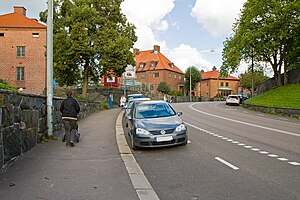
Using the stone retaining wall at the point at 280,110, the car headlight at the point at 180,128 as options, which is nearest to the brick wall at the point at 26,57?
the stone retaining wall at the point at 280,110

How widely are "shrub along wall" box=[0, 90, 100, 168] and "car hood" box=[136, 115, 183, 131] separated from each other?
117 inches

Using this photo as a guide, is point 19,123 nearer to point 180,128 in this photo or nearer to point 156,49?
point 180,128

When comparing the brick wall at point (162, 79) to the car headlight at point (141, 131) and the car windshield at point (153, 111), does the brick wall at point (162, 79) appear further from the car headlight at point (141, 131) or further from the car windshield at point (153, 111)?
the car headlight at point (141, 131)

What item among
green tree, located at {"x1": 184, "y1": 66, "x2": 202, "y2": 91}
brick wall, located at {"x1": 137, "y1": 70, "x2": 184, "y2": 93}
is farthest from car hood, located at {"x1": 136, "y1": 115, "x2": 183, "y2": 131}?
green tree, located at {"x1": 184, "y1": 66, "x2": 202, "y2": 91}

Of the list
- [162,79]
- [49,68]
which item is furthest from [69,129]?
[162,79]

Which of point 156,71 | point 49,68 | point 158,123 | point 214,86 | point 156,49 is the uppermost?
point 156,49

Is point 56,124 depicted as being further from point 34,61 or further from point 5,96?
point 34,61

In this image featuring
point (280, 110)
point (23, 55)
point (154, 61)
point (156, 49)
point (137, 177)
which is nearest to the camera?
point (137, 177)

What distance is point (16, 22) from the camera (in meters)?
51.3

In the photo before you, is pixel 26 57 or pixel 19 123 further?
pixel 26 57

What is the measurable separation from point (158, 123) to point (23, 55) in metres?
46.4

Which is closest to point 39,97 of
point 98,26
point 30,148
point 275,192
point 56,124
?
point 30,148

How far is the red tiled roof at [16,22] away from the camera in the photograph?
50.3 meters

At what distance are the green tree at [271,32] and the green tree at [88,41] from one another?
1294cm
